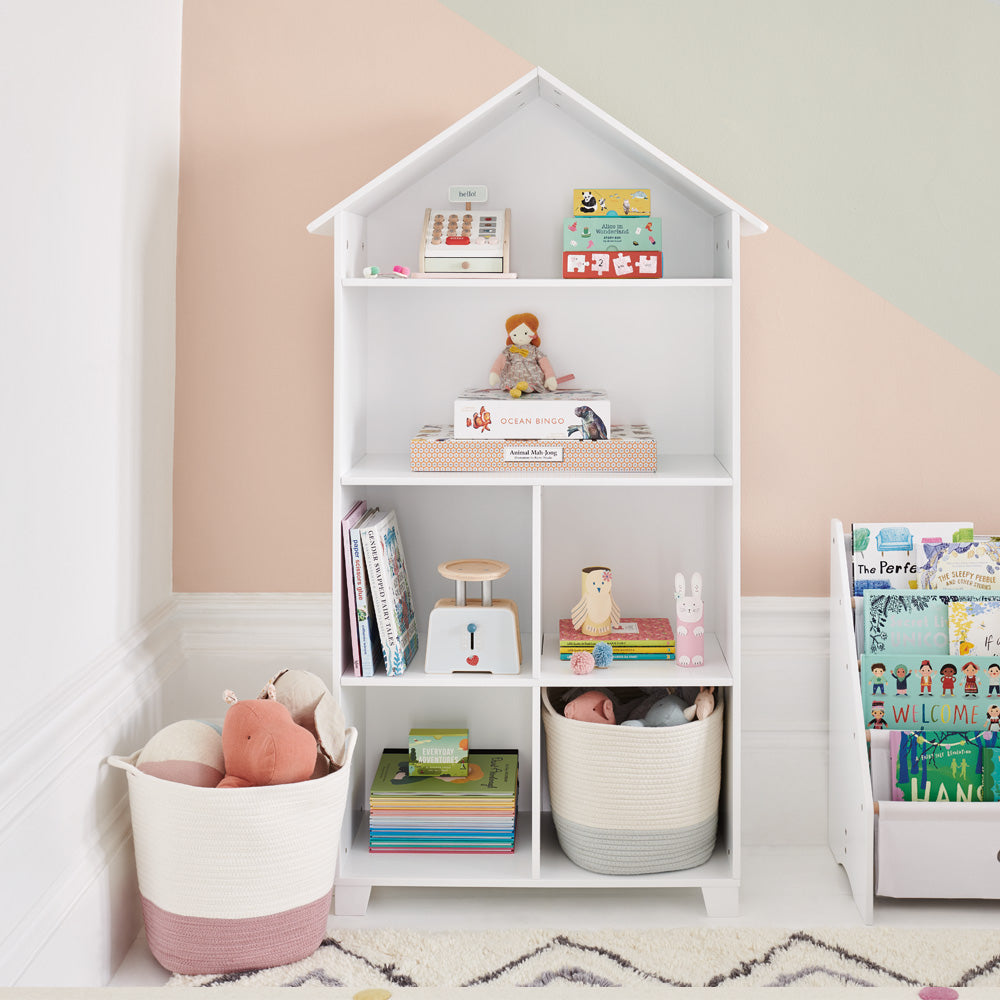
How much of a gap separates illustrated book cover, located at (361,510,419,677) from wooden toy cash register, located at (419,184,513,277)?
49 centimetres

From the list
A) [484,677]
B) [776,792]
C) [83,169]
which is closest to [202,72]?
[83,169]

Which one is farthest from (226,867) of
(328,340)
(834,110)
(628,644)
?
(834,110)

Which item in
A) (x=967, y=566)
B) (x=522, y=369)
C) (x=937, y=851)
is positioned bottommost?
(x=937, y=851)

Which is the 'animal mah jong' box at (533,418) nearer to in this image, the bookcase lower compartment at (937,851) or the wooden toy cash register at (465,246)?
the wooden toy cash register at (465,246)

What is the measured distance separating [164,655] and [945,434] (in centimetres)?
166

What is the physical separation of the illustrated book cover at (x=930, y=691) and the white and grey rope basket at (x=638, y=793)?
1.05 feet

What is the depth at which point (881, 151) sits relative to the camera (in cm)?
204

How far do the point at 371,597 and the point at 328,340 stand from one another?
1.85 feet

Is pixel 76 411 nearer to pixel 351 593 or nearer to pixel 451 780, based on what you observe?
pixel 351 593

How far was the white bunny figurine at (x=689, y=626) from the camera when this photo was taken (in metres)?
1.90

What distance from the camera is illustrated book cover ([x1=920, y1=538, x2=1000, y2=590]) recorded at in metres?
1.98

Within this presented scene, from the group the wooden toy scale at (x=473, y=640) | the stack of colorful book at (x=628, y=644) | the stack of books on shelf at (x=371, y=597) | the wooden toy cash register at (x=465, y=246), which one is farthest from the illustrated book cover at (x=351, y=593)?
the wooden toy cash register at (x=465, y=246)

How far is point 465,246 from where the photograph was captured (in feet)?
→ 6.18

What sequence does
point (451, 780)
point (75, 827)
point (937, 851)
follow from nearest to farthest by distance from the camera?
point (75, 827), point (937, 851), point (451, 780)
